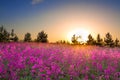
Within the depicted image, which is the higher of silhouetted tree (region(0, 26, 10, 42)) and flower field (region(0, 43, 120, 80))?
silhouetted tree (region(0, 26, 10, 42))

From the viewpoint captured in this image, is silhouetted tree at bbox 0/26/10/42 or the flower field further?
silhouetted tree at bbox 0/26/10/42

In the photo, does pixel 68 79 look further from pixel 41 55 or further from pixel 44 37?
pixel 44 37

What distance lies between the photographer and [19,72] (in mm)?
8891

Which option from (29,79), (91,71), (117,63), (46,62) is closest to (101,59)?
(117,63)

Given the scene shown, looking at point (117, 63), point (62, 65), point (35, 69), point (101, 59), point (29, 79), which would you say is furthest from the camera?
point (101, 59)

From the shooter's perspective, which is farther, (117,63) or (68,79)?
(117,63)

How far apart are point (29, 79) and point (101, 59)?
4.65 m

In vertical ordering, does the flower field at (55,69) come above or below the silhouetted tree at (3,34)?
below

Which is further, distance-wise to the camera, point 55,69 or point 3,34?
point 3,34

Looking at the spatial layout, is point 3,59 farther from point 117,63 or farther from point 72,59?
point 117,63

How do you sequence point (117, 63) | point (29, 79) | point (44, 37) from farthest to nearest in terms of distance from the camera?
1. point (44, 37)
2. point (117, 63)
3. point (29, 79)

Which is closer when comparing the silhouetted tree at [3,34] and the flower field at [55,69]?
the flower field at [55,69]

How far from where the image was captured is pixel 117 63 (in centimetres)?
1118

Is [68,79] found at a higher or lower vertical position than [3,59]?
lower
